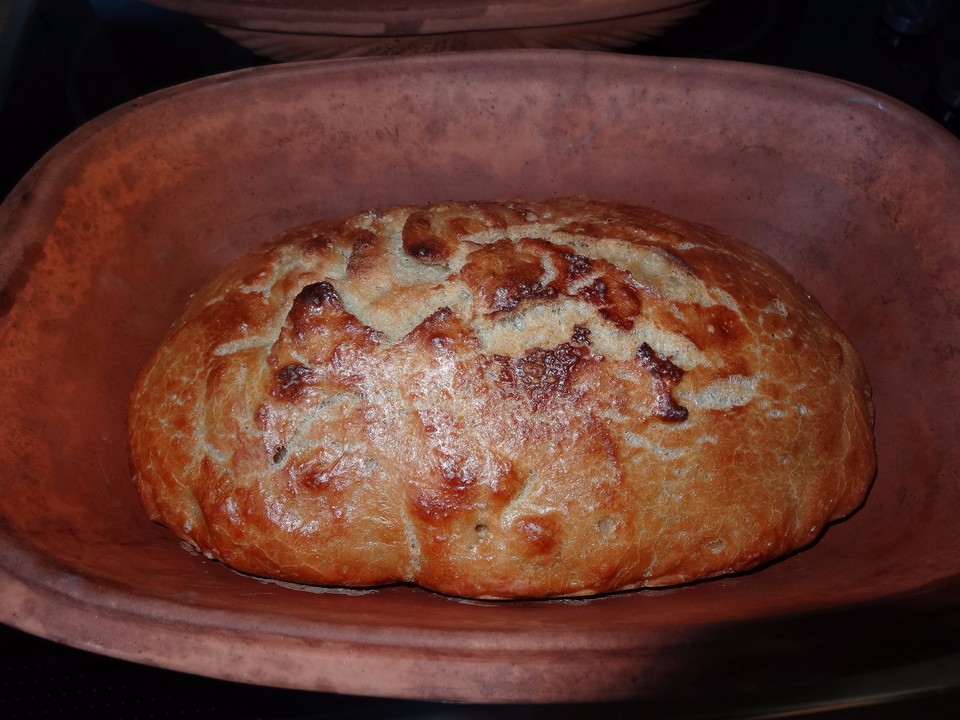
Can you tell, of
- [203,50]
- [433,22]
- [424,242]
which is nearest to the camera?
[424,242]

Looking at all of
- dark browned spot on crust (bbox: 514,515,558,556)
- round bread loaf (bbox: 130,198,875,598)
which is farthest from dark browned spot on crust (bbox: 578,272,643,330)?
dark browned spot on crust (bbox: 514,515,558,556)

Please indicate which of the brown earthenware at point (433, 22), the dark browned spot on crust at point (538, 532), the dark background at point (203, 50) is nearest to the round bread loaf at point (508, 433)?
the dark browned spot on crust at point (538, 532)

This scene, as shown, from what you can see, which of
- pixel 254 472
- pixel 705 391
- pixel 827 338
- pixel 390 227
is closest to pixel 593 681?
pixel 705 391

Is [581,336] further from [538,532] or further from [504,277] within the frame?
[538,532]

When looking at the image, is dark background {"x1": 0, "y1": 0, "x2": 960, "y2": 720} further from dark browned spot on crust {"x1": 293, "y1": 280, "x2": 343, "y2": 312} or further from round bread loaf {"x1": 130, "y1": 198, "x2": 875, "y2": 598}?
dark browned spot on crust {"x1": 293, "y1": 280, "x2": 343, "y2": 312}

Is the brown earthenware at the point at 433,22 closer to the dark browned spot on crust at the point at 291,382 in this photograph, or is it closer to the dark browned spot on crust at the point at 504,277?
the dark browned spot on crust at the point at 504,277

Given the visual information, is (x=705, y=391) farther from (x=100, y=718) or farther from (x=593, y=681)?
(x=100, y=718)

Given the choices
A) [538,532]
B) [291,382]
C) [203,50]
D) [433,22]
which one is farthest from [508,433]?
[203,50]
